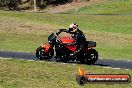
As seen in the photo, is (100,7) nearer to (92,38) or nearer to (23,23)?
(23,23)

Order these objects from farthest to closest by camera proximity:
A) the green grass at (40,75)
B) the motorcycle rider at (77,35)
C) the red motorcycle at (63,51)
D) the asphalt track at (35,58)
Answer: the asphalt track at (35,58) → the red motorcycle at (63,51) → the motorcycle rider at (77,35) → the green grass at (40,75)

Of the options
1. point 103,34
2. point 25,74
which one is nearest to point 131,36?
point 103,34

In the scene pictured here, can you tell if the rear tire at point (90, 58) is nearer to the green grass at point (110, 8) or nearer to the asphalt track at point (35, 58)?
the asphalt track at point (35, 58)

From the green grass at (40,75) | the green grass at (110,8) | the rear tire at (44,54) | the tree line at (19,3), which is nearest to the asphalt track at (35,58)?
the rear tire at (44,54)

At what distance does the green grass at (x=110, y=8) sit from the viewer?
64000 mm

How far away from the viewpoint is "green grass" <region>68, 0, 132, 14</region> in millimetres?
64000

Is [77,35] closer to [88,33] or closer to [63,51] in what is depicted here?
[63,51]

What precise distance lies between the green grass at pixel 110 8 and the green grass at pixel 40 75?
45643 mm

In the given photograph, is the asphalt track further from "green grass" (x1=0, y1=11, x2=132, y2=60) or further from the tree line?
the tree line

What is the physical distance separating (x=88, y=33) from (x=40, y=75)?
2288 centimetres

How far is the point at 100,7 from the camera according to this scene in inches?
2689

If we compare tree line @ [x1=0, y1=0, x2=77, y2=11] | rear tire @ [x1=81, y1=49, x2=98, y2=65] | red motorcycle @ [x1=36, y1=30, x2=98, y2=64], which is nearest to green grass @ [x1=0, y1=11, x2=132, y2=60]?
rear tire @ [x1=81, y1=49, x2=98, y2=65]

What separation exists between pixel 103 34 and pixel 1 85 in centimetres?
2511

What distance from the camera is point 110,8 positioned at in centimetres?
6675
